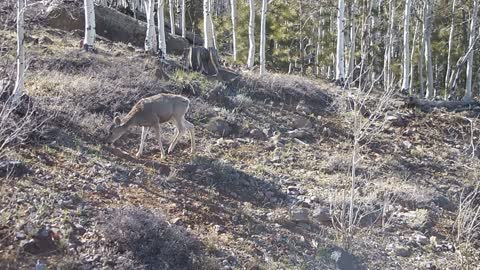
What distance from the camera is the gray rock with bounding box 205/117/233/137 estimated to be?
14.3 metres

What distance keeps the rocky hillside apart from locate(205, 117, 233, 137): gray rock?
0.05 meters

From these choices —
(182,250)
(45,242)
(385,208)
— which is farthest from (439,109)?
(45,242)

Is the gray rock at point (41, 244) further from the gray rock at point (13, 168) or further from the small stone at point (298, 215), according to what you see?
the small stone at point (298, 215)

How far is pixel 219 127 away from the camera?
14.4 meters

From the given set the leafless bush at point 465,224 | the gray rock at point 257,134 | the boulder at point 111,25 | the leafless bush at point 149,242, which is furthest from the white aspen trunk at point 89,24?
the leafless bush at point 465,224

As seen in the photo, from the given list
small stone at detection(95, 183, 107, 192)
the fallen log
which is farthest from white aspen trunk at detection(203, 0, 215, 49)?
small stone at detection(95, 183, 107, 192)

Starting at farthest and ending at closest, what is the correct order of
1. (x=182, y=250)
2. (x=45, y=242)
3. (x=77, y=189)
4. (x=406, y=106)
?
(x=406, y=106) → (x=77, y=189) → (x=182, y=250) → (x=45, y=242)

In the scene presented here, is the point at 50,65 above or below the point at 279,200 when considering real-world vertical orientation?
above

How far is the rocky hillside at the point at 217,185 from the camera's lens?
8.28 m

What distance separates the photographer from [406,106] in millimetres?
19156

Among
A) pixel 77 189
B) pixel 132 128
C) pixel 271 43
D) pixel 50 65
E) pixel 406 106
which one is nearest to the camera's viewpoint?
pixel 77 189

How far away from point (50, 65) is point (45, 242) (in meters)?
9.05

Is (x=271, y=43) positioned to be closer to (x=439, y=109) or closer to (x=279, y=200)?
(x=439, y=109)

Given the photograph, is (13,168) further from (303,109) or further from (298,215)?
(303,109)
